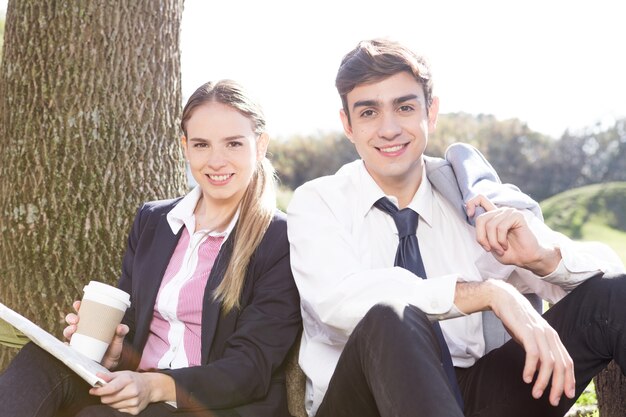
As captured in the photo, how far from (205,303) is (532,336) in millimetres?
1293

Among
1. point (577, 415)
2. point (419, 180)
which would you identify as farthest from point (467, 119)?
point (419, 180)

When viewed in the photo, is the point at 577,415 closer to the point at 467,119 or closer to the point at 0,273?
the point at 0,273

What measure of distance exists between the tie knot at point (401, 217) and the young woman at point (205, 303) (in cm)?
43

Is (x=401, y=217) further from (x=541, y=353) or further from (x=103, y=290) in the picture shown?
(x=103, y=290)

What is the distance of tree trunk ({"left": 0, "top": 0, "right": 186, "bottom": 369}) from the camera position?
4074 millimetres

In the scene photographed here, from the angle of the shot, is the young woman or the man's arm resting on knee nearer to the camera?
the man's arm resting on knee

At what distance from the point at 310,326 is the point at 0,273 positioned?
2.05 meters

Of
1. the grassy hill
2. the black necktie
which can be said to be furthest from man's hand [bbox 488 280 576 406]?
the grassy hill

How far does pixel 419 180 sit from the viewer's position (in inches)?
131

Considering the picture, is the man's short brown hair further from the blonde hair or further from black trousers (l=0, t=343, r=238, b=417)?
black trousers (l=0, t=343, r=238, b=417)

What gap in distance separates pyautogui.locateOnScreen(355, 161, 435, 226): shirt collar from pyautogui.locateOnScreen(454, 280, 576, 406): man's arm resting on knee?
2.26 ft

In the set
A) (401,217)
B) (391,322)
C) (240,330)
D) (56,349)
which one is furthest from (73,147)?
(391,322)

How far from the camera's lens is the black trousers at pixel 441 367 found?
2213 mm

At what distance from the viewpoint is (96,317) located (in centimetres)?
279
